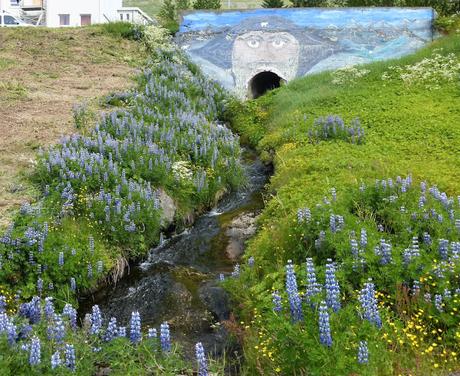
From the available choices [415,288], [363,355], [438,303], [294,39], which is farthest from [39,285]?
[294,39]

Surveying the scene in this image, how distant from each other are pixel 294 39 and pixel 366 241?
71.1 ft

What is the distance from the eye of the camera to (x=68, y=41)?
2638cm

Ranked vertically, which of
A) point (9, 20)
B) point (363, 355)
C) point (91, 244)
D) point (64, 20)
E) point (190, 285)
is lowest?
point (190, 285)

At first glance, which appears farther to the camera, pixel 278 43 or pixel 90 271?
pixel 278 43

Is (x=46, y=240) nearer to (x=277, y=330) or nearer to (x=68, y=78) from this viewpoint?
(x=277, y=330)

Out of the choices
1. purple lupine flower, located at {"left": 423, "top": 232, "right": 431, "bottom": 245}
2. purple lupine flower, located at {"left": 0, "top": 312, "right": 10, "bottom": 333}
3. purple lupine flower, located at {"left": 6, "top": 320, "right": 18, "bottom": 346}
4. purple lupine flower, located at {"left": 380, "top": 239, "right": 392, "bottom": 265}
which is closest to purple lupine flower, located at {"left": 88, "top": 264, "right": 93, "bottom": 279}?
purple lupine flower, located at {"left": 0, "top": 312, "right": 10, "bottom": 333}

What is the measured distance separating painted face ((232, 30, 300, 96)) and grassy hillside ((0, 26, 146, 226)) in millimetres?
5074

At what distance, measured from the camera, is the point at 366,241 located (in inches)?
251

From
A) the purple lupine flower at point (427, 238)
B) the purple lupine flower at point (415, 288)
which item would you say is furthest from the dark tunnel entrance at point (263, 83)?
the purple lupine flower at point (415, 288)

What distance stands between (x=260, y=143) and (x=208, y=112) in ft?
10.6

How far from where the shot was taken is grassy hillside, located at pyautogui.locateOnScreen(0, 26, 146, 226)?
11.6 meters

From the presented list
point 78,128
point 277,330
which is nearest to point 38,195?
point 78,128

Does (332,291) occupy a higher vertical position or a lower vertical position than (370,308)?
higher

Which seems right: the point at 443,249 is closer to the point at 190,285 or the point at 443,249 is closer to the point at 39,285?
the point at 190,285
